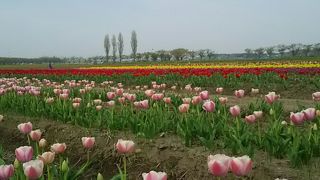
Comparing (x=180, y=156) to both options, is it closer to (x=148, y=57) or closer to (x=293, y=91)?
(x=293, y=91)

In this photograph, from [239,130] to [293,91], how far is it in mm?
9849

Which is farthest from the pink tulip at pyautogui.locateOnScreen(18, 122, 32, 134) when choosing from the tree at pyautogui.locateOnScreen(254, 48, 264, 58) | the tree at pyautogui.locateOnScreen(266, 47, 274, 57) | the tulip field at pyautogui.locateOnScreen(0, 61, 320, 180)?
the tree at pyautogui.locateOnScreen(266, 47, 274, 57)

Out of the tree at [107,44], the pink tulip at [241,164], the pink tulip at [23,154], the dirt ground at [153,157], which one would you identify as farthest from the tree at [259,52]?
the pink tulip at [241,164]

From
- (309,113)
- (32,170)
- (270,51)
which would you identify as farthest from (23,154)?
(270,51)

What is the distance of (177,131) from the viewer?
5.51 m

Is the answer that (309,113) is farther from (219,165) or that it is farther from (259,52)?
(259,52)

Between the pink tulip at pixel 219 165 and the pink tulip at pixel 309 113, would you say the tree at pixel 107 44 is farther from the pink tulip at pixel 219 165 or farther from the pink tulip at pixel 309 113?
the pink tulip at pixel 219 165

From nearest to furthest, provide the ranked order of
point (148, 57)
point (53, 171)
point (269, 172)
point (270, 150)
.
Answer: point (53, 171) → point (269, 172) → point (270, 150) → point (148, 57)

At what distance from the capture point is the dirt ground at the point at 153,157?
3.92 meters

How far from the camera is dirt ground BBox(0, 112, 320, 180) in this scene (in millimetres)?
3922

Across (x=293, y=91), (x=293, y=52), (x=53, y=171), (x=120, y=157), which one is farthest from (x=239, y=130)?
(x=293, y=52)

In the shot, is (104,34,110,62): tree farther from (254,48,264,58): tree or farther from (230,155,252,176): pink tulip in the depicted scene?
(230,155,252,176): pink tulip

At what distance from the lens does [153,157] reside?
4.95 meters

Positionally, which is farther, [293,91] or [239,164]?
[293,91]
